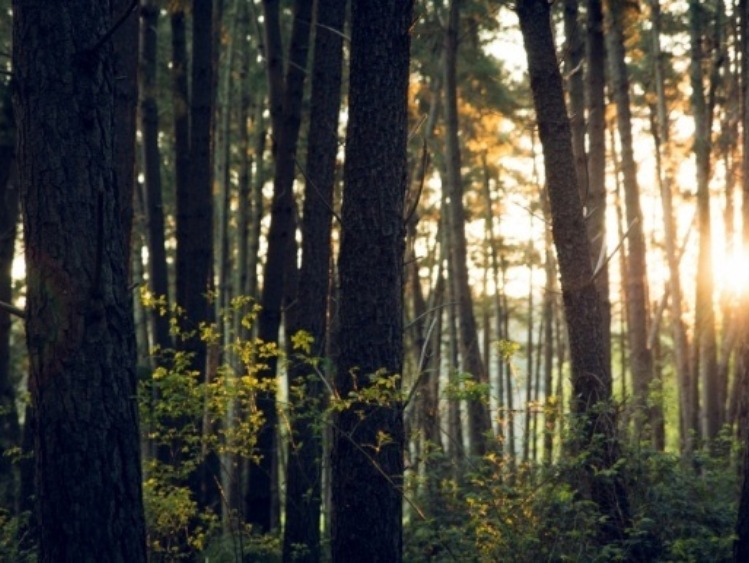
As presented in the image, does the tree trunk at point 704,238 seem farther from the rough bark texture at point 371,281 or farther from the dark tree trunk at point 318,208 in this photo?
the rough bark texture at point 371,281

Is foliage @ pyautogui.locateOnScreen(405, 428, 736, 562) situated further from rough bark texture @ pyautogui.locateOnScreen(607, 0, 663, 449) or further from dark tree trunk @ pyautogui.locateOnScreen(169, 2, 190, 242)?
dark tree trunk @ pyautogui.locateOnScreen(169, 2, 190, 242)

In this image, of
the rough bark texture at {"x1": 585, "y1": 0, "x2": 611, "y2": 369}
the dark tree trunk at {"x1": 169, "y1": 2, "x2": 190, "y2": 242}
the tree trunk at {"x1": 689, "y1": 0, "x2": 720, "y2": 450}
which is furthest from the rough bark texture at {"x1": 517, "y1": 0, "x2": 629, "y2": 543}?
the tree trunk at {"x1": 689, "y1": 0, "x2": 720, "y2": 450}

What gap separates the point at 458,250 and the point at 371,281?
11.0 m

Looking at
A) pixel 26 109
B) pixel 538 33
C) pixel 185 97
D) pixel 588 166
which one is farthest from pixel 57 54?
pixel 588 166

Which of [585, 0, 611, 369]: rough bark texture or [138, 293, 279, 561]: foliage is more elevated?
[585, 0, 611, 369]: rough bark texture

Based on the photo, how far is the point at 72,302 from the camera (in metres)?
4.88

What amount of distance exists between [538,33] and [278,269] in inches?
172

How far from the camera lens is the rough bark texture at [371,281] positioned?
21.1ft

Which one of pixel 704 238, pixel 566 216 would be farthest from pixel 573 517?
pixel 704 238

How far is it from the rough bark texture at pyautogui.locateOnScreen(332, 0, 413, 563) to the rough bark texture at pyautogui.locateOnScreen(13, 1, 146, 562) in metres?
1.77

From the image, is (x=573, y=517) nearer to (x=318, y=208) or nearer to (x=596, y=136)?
(x=318, y=208)

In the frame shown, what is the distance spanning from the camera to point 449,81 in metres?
18.0

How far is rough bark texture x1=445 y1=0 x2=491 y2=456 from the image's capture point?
16.4m

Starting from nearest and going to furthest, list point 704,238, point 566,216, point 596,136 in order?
point 566,216
point 596,136
point 704,238
